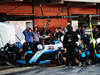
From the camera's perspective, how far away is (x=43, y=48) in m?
15.4

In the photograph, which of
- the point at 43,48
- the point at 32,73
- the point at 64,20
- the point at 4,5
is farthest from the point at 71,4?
the point at 32,73

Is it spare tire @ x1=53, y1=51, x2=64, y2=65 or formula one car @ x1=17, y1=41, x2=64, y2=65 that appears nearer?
spare tire @ x1=53, y1=51, x2=64, y2=65

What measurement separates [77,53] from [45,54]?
1504mm

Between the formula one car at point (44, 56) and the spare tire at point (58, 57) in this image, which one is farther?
the formula one car at point (44, 56)

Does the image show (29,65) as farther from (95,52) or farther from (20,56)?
(95,52)

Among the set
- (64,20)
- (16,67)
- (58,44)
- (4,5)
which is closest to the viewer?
(16,67)

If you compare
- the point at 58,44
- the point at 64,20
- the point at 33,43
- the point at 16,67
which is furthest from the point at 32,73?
the point at 64,20

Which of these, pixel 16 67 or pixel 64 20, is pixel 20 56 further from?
pixel 64 20

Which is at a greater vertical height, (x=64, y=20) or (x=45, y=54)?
(x=64, y=20)

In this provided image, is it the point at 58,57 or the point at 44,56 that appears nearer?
the point at 58,57

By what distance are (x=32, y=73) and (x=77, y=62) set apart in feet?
10.5

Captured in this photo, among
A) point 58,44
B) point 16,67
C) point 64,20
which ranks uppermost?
point 64,20

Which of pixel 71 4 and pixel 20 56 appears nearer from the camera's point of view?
pixel 20 56

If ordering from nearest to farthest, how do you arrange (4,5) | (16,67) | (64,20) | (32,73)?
(32,73) → (16,67) → (4,5) → (64,20)
